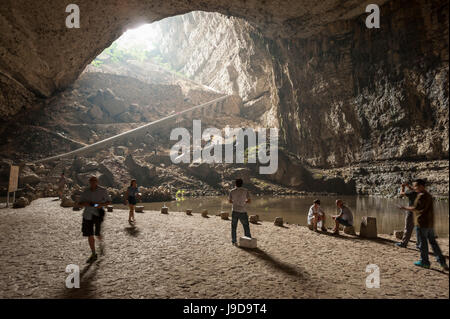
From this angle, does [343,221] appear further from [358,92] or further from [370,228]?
[358,92]

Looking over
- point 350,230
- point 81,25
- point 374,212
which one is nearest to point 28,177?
point 81,25

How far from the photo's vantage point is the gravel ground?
112 inches

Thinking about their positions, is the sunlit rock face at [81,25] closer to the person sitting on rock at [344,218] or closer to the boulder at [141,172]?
the boulder at [141,172]

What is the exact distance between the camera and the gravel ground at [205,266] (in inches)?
112

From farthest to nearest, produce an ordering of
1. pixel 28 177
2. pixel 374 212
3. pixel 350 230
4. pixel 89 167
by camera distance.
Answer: pixel 89 167, pixel 28 177, pixel 374 212, pixel 350 230

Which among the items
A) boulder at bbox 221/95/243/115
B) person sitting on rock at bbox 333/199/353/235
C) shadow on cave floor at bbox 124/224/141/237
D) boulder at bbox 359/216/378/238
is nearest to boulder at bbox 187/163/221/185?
shadow on cave floor at bbox 124/224/141/237

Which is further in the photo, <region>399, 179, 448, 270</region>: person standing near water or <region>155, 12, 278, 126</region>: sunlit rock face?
<region>155, 12, 278, 126</region>: sunlit rock face

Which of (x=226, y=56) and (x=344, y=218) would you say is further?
(x=226, y=56)

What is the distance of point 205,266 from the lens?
13.0ft

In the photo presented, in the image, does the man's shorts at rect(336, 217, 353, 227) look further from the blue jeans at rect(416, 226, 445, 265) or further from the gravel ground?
the blue jeans at rect(416, 226, 445, 265)

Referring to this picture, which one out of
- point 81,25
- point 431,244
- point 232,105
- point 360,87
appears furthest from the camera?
point 232,105

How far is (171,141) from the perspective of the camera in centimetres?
2886
